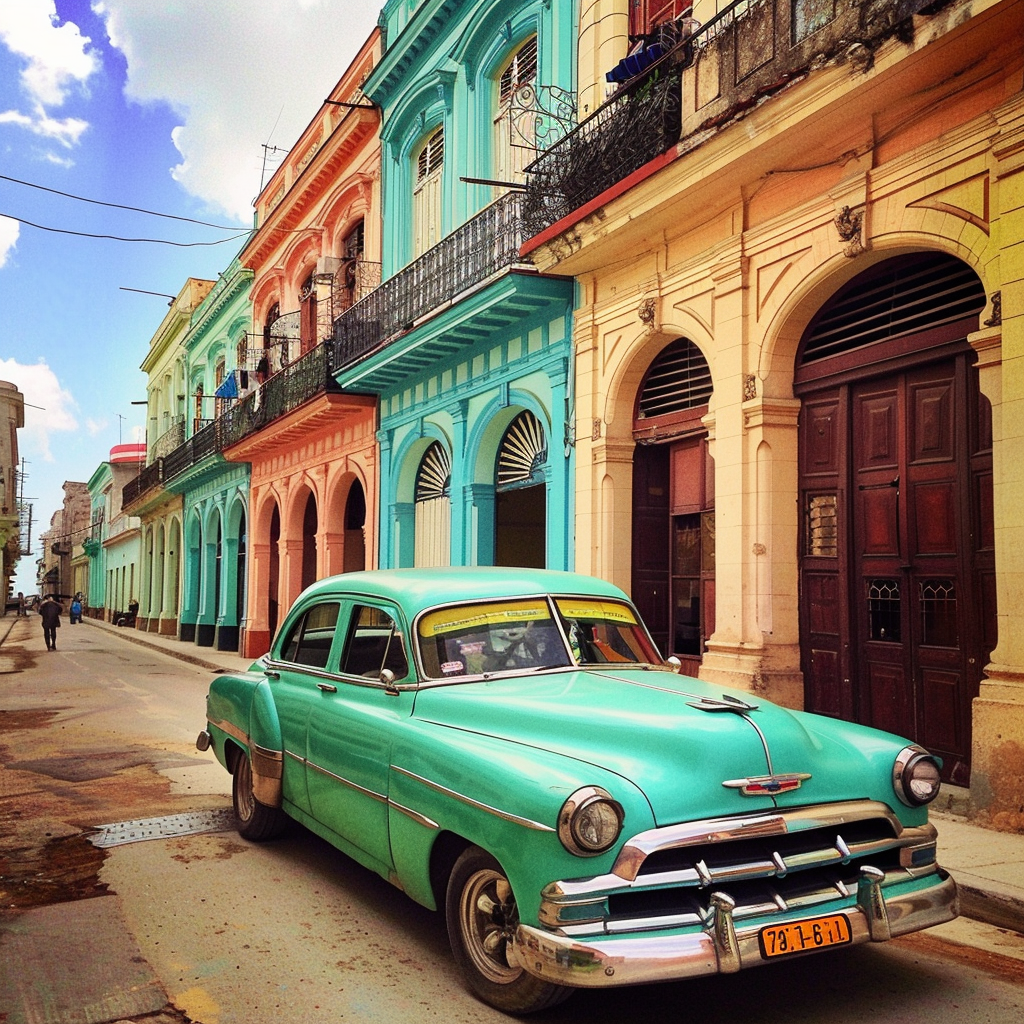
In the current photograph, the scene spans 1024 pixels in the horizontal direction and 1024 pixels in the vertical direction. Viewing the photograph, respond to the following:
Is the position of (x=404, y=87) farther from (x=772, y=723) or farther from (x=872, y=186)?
(x=772, y=723)

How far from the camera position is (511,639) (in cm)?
447

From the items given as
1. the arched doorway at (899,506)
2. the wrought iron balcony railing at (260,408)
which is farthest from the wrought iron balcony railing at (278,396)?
the arched doorway at (899,506)

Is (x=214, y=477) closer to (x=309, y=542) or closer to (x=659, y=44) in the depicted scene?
(x=309, y=542)

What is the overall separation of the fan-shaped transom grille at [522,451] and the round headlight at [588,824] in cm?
912

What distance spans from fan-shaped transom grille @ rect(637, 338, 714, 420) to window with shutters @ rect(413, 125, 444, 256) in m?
5.74

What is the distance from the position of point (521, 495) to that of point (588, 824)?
11.6 meters

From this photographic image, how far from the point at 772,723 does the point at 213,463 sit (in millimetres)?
24884

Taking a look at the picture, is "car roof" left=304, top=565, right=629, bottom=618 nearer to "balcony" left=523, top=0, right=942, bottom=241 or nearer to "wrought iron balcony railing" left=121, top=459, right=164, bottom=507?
"balcony" left=523, top=0, right=942, bottom=241

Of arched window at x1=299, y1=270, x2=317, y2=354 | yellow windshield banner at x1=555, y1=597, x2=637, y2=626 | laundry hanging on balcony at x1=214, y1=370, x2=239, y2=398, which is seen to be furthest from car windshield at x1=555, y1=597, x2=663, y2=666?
laundry hanging on balcony at x1=214, y1=370, x2=239, y2=398

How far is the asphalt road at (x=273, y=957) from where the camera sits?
138 inches

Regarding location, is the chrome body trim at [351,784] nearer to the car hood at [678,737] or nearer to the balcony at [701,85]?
the car hood at [678,737]

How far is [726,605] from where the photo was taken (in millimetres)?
8688

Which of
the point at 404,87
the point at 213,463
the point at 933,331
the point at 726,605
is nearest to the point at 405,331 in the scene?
the point at 404,87

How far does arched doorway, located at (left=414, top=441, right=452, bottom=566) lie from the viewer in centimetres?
1466
